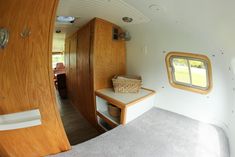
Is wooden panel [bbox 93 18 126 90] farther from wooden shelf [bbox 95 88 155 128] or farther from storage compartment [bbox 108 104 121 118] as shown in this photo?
storage compartment [bbox 108 104 121 118]

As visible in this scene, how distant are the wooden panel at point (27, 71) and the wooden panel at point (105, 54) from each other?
118 cm

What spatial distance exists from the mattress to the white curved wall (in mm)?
134

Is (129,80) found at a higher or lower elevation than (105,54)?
lower

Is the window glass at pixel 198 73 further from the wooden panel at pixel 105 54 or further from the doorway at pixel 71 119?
the doorway at pixel 71 119

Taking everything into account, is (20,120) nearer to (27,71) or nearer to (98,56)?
(27,71)

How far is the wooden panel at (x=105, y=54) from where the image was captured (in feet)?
6.30

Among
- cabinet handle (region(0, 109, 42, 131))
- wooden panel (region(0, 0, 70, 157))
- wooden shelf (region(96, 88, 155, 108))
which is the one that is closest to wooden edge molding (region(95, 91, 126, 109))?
wooden shelf (region(96, 88, 155, 108))

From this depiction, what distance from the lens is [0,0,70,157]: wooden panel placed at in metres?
0.64

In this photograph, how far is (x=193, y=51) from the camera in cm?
145

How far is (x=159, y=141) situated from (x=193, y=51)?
1.03 metres

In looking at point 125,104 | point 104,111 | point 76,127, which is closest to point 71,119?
point 76,127

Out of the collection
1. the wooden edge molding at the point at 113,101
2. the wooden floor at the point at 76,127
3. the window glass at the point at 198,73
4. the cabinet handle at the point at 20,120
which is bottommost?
the wooden floor at the point at 76,127

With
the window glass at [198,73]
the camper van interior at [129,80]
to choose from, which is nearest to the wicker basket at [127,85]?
the camper van interior at [129,80]

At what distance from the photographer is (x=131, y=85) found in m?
1.85
